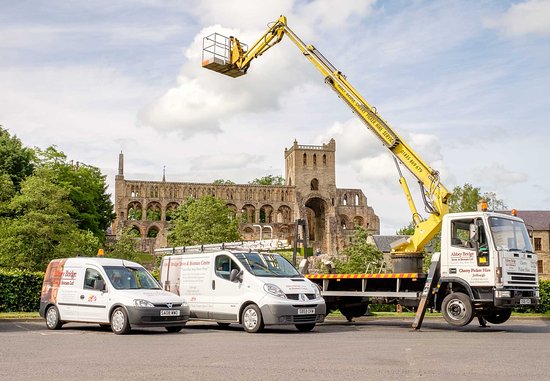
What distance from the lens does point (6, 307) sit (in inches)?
972

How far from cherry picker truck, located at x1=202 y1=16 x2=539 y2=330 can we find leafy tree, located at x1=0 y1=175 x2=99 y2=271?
62.7 feet

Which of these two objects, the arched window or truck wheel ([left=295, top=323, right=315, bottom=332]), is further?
the arched window

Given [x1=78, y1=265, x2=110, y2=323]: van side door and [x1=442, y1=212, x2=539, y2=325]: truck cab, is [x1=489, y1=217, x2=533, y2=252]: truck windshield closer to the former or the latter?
[x1=442, y1=212, x2=539, y2=325]: truck cab

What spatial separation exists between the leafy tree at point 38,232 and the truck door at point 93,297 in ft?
59.3

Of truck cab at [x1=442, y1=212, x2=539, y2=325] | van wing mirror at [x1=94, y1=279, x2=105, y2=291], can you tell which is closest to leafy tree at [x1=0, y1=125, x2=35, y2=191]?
van wing mirror at [x1=94, y1=279, x2=105, y2=291]

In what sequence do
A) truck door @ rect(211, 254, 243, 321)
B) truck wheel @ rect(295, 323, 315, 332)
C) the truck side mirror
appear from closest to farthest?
truck door @ rect(211, 254, 243, 321) → the truck side mirror → truck wheel @ rect(295, 323, 315, 332)

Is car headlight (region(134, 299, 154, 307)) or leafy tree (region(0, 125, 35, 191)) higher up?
leafy tree (region(0, 125, 35, 191))

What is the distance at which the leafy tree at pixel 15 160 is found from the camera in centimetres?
4772

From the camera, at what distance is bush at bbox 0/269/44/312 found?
2472 centimetres

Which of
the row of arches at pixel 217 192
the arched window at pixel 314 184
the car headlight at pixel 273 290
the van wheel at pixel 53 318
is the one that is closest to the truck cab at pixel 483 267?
the car headlight at pixel 273 290

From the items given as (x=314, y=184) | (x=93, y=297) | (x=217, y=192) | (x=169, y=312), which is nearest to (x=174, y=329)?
(x=169, y=312)

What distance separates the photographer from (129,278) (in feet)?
54.4

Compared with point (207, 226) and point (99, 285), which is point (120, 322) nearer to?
point (99, 285)

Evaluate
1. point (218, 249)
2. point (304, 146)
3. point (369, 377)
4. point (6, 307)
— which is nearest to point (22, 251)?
point (6, 307)
